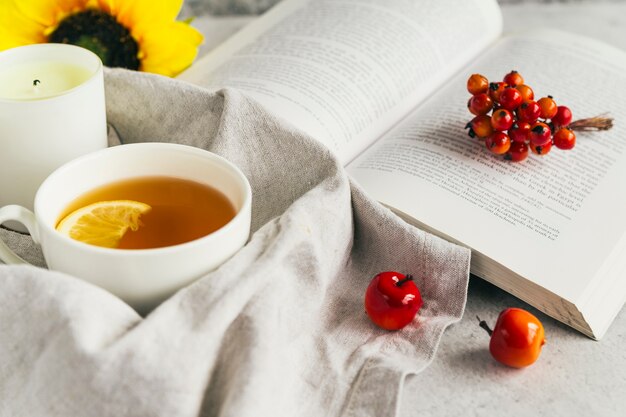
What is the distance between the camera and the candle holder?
0.65 metres

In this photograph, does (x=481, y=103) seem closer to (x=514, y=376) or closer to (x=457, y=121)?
(x=457, y=121)

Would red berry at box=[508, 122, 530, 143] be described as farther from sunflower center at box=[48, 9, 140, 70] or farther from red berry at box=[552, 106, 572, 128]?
sunflower center at box=[48, 9, 140, 70]

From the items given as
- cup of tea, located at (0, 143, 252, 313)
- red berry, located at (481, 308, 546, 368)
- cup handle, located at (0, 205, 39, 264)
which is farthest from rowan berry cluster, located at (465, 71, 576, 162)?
cup handle, located at (0, 205, 39, 264)

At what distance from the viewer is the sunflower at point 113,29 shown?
0.87 m

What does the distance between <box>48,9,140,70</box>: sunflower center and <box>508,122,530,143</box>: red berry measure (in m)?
0.47

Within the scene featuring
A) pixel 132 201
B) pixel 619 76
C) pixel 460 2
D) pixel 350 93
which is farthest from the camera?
pixel 460 2

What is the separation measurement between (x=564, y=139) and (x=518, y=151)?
56 millimetres

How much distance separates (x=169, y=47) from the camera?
911 millimetres

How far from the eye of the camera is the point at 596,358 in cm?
66

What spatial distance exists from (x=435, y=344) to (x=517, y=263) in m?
0.12

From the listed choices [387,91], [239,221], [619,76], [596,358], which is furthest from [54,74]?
[619,76]

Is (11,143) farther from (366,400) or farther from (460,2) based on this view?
(460,2)

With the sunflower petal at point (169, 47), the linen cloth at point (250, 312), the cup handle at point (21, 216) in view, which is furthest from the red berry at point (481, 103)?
the cup handle at point (21, 216)

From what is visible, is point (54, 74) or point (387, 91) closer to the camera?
point (54, 74)
